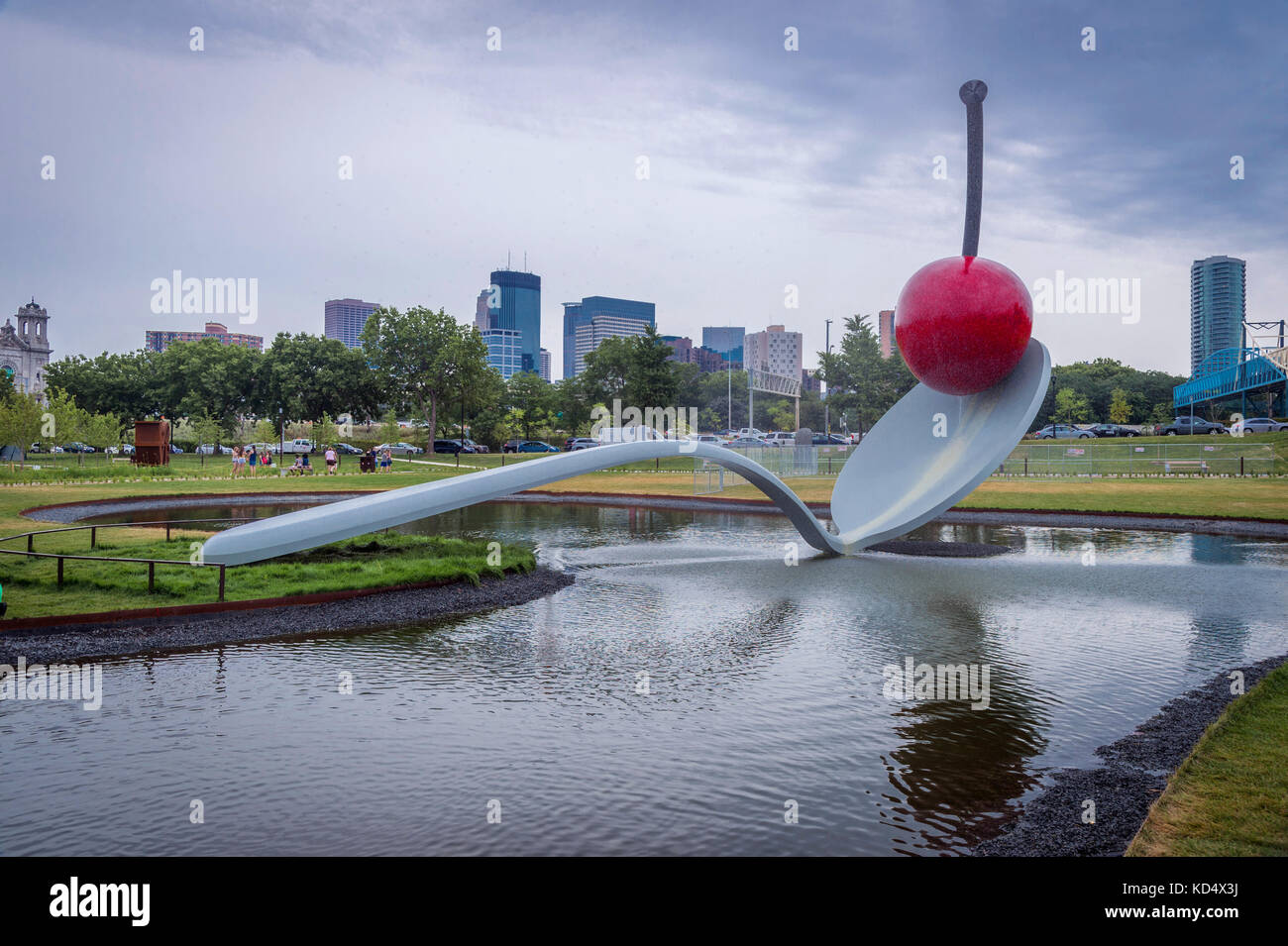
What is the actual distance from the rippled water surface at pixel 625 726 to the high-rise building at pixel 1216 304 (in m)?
176

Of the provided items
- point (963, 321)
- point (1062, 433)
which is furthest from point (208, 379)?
point (1062, 433)

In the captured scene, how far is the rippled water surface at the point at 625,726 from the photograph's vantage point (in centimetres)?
581

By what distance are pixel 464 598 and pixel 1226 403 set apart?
4037 inches

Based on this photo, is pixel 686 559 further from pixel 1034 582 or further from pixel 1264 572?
pixel 1264 572

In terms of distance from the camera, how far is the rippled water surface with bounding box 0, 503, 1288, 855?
5.81 m

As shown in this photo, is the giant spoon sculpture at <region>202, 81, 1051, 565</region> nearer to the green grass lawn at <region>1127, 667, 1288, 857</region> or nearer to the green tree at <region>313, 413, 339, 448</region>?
the green grass lawn at <region>1127, 667, 1288, 857</region>

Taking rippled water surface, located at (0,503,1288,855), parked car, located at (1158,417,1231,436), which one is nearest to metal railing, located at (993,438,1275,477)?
parked car, located at (1158,417,1231,436)

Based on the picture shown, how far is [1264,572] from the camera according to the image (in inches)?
631

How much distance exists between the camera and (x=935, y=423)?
19.8 meters

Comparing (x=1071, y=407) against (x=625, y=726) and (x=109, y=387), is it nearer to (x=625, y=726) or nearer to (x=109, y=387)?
(x=109, y=387)

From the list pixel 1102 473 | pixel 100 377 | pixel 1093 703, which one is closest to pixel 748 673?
pixel 1093 703

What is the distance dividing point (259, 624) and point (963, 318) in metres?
13.0
